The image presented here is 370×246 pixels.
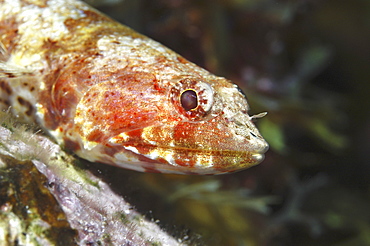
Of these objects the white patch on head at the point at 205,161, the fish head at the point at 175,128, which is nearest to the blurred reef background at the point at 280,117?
the fish head at the point at 175,128

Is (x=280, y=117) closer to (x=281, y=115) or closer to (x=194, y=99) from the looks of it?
(x=281, y=115)

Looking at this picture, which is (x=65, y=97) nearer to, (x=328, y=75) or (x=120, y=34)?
(x=120, y=34)

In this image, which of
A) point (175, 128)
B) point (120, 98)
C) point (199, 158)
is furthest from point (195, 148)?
point (120, 98)

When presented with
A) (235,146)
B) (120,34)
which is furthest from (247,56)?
(235,146)

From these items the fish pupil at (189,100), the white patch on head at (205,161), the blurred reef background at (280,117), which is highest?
the fish pupil at (189,100)

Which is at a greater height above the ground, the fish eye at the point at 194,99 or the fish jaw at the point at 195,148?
the fish eye at the point at 194,99

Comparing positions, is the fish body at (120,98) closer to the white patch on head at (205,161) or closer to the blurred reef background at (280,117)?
the white patch on head at (205,161)

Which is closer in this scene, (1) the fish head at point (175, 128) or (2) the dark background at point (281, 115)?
(1) the fish head at point (175, 128)

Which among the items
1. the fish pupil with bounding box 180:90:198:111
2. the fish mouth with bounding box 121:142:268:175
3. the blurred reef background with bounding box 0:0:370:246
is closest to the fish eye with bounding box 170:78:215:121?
the fish pupil with bounding box 180:90:198:111
